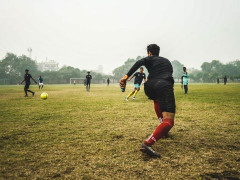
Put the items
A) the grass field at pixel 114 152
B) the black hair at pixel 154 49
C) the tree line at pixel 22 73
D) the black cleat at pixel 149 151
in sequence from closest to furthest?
the grass field at pixel 114 152
the black cleat at pixel 149 151
the black hair at pixel 154 49
the tree line at pixel 22 73

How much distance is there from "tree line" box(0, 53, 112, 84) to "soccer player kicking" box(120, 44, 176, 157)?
79.3m

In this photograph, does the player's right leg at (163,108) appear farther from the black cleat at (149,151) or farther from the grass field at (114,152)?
the grass field at (114,152)

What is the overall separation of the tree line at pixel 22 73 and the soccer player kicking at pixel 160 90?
79.3 metres

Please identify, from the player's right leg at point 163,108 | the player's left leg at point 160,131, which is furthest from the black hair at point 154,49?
the player's left leg at point 160,131

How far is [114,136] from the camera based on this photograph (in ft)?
13.5

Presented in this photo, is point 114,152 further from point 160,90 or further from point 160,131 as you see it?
point 160,90

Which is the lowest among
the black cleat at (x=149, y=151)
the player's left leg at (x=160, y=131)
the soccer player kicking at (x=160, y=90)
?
the black cleat at (x=149, y=151)

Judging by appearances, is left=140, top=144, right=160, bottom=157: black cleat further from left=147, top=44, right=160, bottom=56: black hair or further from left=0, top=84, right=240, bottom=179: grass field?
left=147, top=44, right=160, bottom=56: black hair

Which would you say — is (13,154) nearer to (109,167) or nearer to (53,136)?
(53,136)

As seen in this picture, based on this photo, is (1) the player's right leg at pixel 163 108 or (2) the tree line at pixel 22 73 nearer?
(1) the player's right leg at pixel 163 108

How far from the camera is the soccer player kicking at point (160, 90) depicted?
10.3 ft

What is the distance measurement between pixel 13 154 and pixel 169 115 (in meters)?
2.97

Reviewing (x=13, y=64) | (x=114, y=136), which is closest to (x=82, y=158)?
(x=114, y=136)

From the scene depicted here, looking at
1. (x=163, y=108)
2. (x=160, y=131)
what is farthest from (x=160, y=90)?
(x=160, y=131)
